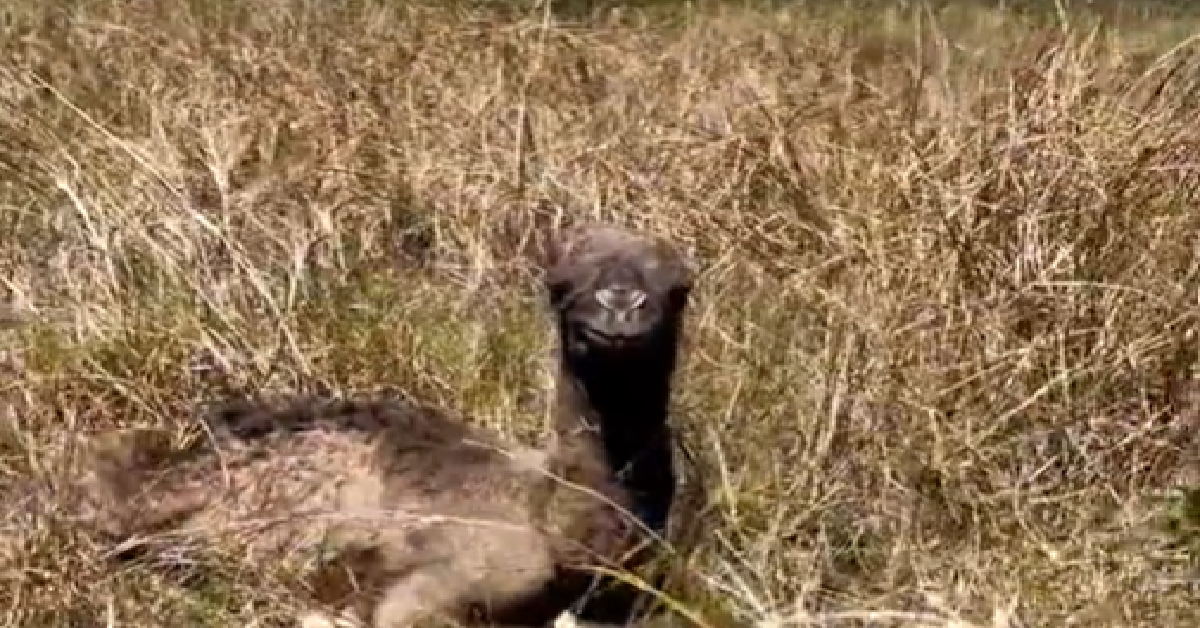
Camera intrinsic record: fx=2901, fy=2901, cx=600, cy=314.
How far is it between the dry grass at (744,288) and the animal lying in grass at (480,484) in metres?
0.15

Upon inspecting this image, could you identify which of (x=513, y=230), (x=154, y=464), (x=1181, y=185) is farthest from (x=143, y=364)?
(x=1181, y=185)

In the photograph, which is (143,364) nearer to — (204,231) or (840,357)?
(204,231)

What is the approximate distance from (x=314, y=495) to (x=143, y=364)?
966mm

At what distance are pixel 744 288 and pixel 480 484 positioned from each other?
1777 millimetres

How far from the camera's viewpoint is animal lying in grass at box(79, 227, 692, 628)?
450 centimetres

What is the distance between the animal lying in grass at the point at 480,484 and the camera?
14.8 feet

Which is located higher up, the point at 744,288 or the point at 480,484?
the point at 480,484

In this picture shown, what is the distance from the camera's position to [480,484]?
4.73 meters

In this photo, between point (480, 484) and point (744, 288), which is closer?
point (480, 484)

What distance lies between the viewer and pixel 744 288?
6395 millimetres

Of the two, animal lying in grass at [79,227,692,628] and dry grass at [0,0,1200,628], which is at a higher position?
animal lying in grass at [79,227,692,628]

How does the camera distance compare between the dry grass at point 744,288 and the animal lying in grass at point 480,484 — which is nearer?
the animal lying in grass at point 480,484

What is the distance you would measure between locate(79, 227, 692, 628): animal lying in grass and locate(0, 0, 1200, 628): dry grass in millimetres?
154

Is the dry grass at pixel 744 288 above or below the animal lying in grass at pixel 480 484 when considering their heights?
below
